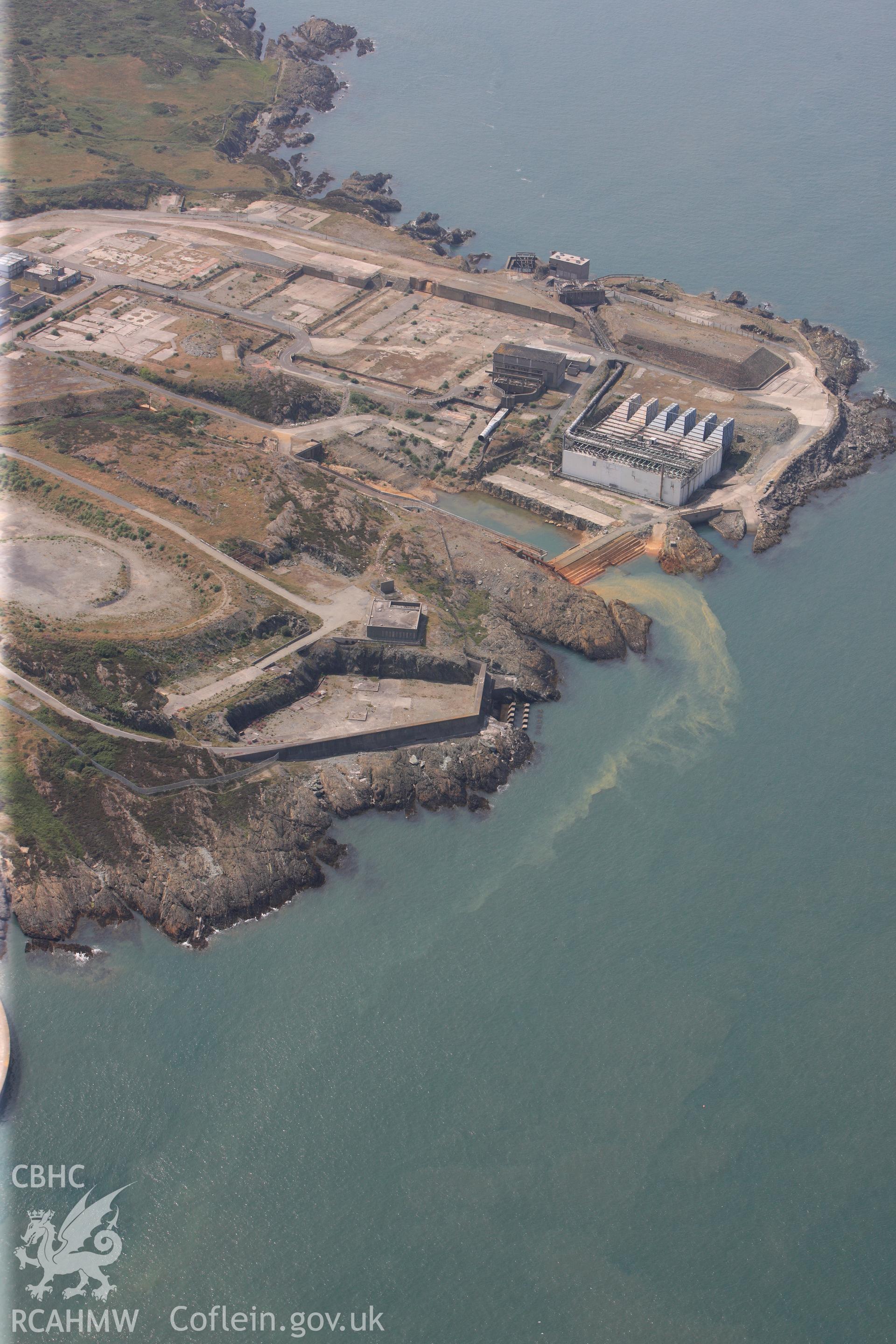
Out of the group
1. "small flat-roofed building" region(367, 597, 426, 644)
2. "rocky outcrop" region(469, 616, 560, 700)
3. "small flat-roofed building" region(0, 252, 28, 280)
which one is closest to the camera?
"rocky outcrop" region(469, 616, 560, 700)

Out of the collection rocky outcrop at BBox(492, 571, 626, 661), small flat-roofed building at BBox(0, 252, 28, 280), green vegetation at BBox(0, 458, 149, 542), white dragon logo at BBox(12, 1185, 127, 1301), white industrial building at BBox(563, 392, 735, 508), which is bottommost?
white dragon logo at BBox(12, 1185, 127, 1301)

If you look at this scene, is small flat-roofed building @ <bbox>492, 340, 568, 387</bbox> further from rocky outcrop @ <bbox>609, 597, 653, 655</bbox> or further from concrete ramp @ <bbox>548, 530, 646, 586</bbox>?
rocky outcrop @ <bbox>609, 597, 653, 655</bbox>

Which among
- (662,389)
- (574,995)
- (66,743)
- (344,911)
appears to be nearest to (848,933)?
(574,995)

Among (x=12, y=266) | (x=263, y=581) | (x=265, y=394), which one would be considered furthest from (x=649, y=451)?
(x=12, y=266)

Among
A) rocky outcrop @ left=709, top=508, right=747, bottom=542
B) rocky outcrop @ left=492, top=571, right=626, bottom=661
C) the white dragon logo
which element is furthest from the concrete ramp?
the white dragon logo

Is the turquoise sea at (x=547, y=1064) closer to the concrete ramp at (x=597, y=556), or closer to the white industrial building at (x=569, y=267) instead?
the concrete ramp at (x=597, y=556)

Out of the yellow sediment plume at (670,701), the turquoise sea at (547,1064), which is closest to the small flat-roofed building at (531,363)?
the yellow sediment plume at (670,701)

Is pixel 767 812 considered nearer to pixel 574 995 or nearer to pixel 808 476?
pixel 574 995
